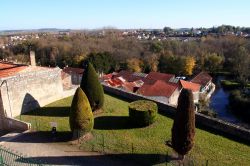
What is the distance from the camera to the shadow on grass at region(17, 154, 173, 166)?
14.5m

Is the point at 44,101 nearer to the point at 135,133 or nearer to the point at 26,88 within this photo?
the point at 26,88

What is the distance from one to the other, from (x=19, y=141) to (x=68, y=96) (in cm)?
842

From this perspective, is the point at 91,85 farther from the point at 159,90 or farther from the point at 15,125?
the point at 159,90

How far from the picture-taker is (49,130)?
61.6ft

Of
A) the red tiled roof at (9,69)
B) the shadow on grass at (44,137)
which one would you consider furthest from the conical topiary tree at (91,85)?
the red tiled roof at (9,69)

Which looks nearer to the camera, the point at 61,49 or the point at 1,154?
the point at 1,154

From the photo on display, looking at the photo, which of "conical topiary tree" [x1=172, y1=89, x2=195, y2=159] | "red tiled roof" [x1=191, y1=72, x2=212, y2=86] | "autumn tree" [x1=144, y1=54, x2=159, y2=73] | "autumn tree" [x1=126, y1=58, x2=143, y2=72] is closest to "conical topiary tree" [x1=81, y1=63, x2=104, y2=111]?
"conical topiary tree" [x1=172, y1=89, x2=195, y2=159]

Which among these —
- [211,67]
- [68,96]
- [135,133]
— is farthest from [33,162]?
[211,67]

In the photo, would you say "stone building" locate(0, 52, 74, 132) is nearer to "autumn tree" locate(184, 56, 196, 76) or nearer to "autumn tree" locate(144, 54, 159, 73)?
"autumn tree" locate(144, 54, 159, 73)

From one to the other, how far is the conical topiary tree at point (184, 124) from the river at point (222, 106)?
2326 centimetres

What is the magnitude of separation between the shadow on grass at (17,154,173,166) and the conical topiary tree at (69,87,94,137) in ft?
5.84

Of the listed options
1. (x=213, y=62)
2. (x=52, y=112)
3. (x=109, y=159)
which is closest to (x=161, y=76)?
(x=213, y=62)

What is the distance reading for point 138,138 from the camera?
1716 centimetres

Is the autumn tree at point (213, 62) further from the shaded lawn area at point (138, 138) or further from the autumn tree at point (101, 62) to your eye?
the shaded lawn area at point (138, 138)
